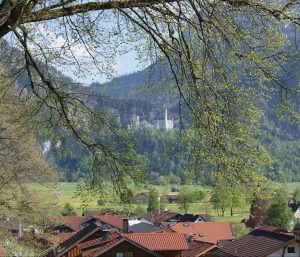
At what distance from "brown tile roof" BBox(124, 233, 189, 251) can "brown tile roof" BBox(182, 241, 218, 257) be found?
103 inches

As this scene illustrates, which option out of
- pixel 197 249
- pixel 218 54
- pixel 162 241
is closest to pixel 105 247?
pixel 162 241

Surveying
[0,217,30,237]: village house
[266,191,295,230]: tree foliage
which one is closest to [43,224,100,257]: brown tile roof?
[0,217,30,237]: village house

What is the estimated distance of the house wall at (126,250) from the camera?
92.1ft

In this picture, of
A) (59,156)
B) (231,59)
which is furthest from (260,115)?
(59,156)

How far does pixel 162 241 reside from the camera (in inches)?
1162

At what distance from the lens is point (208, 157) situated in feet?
18.1

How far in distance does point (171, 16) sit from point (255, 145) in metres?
1.55

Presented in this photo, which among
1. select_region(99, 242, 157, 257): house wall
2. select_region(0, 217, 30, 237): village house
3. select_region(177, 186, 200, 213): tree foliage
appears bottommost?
select_region(177, 186, 200, 213): tree foliage

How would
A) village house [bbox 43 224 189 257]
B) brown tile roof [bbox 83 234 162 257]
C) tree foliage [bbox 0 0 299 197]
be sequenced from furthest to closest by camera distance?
1. village house [bbox 43 224 189 257]
2. brown tile roof [bbox 83 234 162 257]
3. tree foliage [bbox 0 0 299 197]

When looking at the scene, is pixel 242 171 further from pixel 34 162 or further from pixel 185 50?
pixel 34 162

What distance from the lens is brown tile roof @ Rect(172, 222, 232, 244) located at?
46438 millimetres

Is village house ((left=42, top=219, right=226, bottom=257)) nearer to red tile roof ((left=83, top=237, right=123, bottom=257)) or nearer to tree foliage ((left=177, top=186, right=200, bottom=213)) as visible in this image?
red tile roof ((left=83, top=237, right=123, bottom=257))

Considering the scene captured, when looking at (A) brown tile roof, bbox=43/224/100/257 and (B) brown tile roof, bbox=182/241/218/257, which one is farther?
(B) brown tile roof, bbox=182/241/218/257

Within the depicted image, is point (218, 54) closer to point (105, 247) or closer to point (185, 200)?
point (105, 247)
